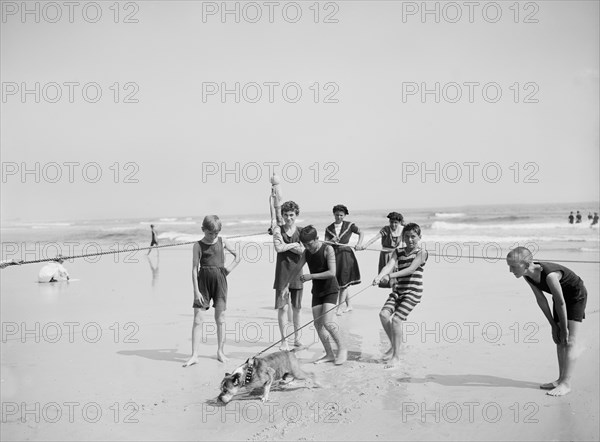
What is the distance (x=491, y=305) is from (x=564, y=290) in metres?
4.61

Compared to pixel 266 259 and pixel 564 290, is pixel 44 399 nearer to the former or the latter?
pixel 564 290

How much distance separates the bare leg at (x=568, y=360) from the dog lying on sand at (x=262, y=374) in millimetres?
2251

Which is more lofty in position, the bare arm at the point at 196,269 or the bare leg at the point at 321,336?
the bare arm at the point at 196,269

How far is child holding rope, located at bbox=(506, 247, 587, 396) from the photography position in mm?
4824

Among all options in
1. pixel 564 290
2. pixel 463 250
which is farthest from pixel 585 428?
pixel 463 250

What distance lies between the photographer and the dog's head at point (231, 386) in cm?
479

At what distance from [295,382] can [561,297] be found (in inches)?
101

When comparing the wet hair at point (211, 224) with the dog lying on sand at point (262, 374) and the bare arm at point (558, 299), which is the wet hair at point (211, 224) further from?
the bare arm at point (558, 299)

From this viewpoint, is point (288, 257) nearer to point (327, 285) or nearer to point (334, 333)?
point (327, 285)

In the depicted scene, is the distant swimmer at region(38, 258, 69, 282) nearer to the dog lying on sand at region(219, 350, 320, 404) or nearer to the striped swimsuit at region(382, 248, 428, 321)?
the dog lying on sand at region(219, 350, 320, 404)

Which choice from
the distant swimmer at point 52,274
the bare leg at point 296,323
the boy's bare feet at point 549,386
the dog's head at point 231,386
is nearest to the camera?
the dog's head at point 231,386

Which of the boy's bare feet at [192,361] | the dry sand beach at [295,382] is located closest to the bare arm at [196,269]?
the boy's bare feet at [192,361]

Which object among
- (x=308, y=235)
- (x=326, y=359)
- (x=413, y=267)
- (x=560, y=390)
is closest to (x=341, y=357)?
(x=326, y=359)

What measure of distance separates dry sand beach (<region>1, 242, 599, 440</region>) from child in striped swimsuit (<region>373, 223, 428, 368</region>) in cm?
39
